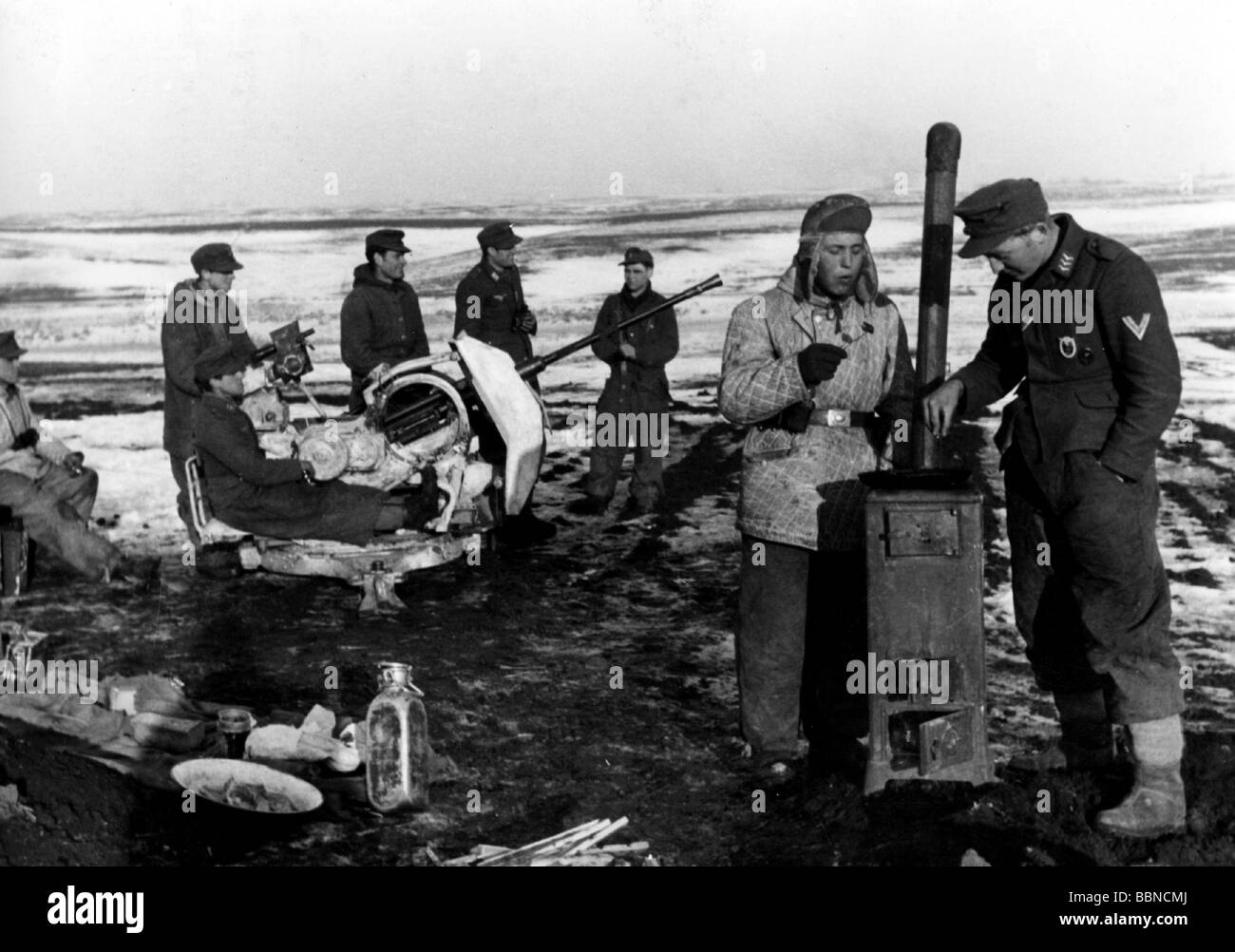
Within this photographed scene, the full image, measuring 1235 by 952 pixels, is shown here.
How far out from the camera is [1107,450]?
4.39m

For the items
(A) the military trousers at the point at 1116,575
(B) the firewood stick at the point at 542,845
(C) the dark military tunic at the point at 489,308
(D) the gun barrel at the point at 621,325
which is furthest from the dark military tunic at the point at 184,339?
(A) the military trousers at the point at 1116,575

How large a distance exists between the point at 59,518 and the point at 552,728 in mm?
3173

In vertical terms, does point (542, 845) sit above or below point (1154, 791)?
below

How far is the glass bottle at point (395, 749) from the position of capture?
504 cm

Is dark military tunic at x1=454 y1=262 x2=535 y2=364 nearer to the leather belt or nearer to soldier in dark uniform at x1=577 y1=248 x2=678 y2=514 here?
soldier in dark uniform at x1=577 y1=248 x2=678 y2=514

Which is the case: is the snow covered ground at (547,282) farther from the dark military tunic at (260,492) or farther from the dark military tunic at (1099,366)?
the dark military tunic at (1099,366)

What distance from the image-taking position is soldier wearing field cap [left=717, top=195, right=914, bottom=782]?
4.98 meters

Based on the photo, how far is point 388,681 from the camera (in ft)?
16.4

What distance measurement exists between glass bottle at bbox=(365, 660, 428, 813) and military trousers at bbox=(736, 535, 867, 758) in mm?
1076

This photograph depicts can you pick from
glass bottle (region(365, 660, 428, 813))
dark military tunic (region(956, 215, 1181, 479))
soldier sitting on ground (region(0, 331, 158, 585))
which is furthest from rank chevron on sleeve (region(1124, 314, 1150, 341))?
soldier sitting on ground (region(0, 331, 158, 585))

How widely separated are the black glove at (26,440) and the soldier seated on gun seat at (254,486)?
51.1 inches

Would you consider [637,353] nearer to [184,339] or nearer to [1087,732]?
[184,339]

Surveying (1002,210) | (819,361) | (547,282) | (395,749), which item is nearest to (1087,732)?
(819,361)
